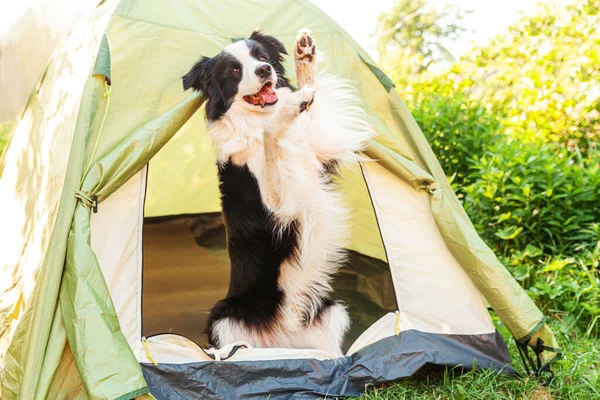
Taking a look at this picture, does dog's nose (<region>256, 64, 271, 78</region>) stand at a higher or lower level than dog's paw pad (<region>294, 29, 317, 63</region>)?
lower

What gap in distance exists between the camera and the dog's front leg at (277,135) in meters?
2.06

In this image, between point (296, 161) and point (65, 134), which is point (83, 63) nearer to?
point (65, 134)

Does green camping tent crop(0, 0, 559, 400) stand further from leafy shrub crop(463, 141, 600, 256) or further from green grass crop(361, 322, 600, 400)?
leafy shrub crop(463, 141, 600, 256)

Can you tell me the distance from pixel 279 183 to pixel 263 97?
325 mm

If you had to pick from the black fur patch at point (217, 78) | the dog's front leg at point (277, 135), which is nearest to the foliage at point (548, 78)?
the dog's front leg at point (277, 135)

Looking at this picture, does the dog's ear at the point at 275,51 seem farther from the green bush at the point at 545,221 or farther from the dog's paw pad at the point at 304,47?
the green bush at the point at 545,221

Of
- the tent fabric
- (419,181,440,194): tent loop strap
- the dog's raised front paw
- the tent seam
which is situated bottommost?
the tent fabric

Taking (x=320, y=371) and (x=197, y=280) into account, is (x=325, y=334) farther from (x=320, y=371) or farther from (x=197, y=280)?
(x=197, y=280)

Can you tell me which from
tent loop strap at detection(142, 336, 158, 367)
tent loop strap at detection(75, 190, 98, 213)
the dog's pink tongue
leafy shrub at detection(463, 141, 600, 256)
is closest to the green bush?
leafy shrub at detection(463, 141, 600, 256)

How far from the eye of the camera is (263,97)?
212 centimetres

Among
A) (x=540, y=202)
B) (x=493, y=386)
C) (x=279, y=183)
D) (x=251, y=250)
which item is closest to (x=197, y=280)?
(x=251, y=250)

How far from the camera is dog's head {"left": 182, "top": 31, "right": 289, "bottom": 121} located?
Result: 209 centimetres

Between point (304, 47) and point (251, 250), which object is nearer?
point (304, 47)

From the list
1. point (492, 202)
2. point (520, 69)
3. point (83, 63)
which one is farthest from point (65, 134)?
point (520, 69)
